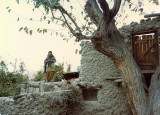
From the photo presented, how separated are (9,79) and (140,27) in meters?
7.22

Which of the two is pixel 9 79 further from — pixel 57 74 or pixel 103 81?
pixel 103 81

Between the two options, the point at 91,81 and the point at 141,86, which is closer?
the point at 141,86

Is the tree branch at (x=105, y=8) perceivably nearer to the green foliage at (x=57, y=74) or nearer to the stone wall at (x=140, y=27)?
the stone wall at (x=140, y=27)

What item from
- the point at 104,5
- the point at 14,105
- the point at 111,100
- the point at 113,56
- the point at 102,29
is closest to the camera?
the point at 104,5

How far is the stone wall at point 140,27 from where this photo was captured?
248 inches

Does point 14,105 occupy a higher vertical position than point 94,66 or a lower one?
lower

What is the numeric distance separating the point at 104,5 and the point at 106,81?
125 inches

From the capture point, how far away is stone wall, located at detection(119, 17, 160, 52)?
20.6ft

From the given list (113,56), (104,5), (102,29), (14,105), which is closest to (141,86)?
(113,56)

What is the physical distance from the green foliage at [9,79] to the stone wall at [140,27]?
19.0 ft

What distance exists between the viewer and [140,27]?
6.48 meters

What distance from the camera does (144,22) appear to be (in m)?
6.47

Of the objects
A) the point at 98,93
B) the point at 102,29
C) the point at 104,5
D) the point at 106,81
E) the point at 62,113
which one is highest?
the point at 104,5

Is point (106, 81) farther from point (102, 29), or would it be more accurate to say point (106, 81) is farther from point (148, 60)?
point (102, 29)
